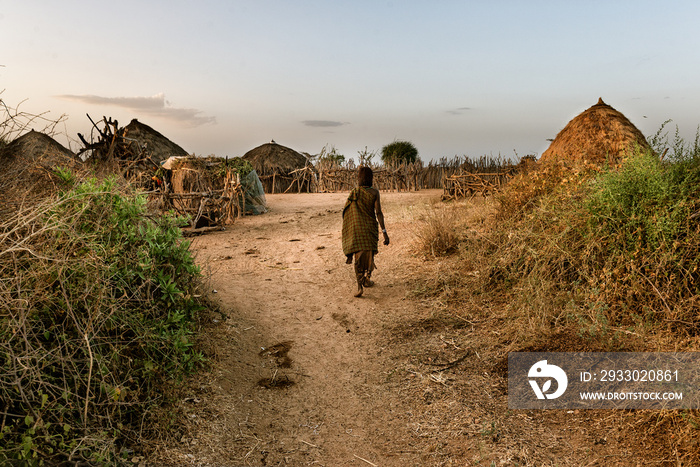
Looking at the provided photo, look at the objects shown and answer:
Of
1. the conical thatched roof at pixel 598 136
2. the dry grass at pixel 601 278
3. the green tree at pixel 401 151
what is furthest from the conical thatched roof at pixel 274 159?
the dry grass at pixel 601 278

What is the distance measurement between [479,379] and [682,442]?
1.54 metres

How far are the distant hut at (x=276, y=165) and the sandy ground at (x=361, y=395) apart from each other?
1784cm

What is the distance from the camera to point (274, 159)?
26062 millimetres

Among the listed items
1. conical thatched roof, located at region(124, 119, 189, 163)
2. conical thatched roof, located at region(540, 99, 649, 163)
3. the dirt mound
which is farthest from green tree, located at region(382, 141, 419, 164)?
the dirt mound

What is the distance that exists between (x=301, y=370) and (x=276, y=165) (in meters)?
21.7

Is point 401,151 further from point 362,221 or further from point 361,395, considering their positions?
point 361,395

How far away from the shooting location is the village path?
3.43 m

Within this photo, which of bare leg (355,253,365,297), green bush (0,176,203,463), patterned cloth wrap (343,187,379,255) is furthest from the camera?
bare leg (355,253,365,297)

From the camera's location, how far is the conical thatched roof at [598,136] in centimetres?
891

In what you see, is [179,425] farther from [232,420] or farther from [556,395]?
[556,395]

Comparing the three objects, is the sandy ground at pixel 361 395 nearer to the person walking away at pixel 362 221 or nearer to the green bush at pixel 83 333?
the green bush at pixel 83 333

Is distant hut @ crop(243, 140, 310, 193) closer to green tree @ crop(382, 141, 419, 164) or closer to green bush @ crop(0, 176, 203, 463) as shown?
green tree @ crop(382, 141, 419, 164)
